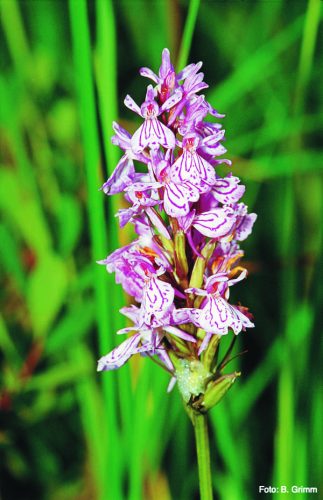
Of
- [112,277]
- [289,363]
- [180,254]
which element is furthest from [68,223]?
[180,254]

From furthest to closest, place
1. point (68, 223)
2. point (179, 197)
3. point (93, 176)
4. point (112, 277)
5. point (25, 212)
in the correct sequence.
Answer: point (25, 212) < point (68, 223) < point (112, 277) < point (93, 176) < point (179, 197)

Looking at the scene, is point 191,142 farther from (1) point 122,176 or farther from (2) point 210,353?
(2) point 210,353

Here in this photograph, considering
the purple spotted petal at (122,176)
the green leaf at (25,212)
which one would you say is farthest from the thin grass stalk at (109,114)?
the green leaf at (25,212)

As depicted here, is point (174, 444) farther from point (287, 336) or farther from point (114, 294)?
point (114, 294)

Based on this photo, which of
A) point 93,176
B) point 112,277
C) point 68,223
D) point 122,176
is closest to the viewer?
point 122,176

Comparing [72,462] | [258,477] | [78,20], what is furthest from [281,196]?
[78,20]

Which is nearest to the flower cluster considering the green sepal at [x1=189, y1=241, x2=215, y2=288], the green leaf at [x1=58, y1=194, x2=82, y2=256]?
the green sepal at [x1=189, y1=241, x2=215, y2=288]

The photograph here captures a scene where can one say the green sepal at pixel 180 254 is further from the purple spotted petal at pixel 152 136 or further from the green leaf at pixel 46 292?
the green leaf at pixel 46 292
